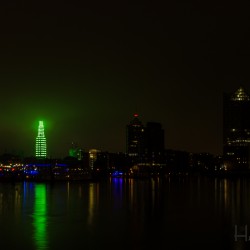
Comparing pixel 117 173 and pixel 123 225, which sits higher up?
pixel 117 173

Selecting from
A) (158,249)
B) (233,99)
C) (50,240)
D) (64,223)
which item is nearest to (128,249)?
(158,249)

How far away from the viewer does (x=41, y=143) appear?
178750 millimetres

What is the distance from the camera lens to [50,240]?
22750 millimetres

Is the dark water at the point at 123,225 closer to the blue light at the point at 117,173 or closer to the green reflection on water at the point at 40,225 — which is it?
the green reflection on water at the point at 40,225

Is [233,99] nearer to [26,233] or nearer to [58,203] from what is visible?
[58,203]

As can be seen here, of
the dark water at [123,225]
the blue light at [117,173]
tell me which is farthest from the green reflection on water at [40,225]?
the blue light at [117,173]

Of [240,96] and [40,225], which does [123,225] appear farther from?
[240,96]

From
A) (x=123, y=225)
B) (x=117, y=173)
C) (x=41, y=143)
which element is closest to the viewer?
(x=123, y=225)

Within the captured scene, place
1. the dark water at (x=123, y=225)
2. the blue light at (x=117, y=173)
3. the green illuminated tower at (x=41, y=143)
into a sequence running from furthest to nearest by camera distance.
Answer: the green illuminated tower at (x=41, y=143) < the blue light at (x=117, y=173) < the dark water at (x=123, y=225)

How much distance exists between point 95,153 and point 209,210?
129m

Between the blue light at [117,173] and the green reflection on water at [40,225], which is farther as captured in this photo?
the blue light at [117,173]

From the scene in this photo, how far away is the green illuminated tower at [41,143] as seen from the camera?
17738cm

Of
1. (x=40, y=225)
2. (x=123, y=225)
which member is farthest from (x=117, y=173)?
(x=40, y=225)

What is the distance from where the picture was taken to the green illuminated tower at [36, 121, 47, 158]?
177 metres
